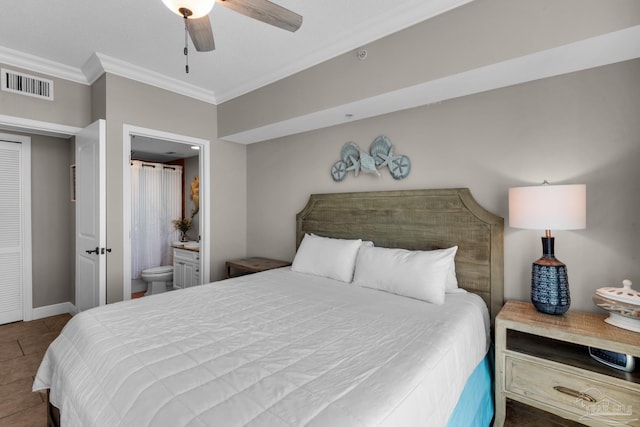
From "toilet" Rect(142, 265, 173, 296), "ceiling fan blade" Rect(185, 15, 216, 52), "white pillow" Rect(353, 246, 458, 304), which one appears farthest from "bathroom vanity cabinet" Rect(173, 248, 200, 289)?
"ceiling fan blade" Rect(185, 15, 216, 52)

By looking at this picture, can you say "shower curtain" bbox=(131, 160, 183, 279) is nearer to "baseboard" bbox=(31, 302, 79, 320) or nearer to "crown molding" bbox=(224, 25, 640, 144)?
"baseboard" bbox=(31, 302, 79, 320)

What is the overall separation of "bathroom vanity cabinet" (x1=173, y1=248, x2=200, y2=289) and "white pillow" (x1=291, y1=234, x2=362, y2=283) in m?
1.79

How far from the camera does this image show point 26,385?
2.24 meters

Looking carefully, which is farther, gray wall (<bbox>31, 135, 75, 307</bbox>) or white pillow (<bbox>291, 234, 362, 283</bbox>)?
gray wall (<bbox>31, 135, 75, 307</bbox>)

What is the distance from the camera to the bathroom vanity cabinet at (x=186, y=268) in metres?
4.00

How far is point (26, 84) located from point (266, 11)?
2.71 meters

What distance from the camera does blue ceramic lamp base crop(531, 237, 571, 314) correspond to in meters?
1.73

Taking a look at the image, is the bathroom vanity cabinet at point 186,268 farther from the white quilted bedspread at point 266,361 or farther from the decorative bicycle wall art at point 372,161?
the decorative bicycle wall art at point 372,161

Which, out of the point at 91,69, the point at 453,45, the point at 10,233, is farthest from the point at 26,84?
the point at 453,45

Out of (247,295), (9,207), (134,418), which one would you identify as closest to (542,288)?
(247,295)

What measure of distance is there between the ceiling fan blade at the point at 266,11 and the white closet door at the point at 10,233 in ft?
11.8

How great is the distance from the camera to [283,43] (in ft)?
7.97

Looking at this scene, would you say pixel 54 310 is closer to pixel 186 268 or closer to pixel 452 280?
pixel 186 268

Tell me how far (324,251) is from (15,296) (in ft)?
12.0
